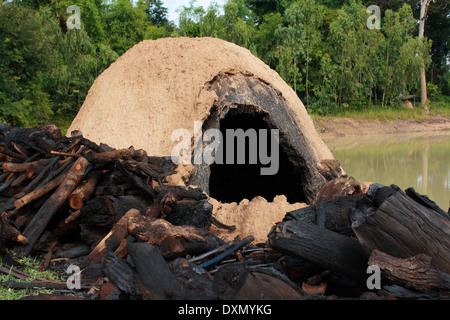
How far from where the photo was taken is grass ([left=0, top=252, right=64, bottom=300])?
117 inches

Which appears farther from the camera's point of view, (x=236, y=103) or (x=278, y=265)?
(x=236, y=103)

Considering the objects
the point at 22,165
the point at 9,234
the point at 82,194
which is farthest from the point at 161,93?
the point at 9,234

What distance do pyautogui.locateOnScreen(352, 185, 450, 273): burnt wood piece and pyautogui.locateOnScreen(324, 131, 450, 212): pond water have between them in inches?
187

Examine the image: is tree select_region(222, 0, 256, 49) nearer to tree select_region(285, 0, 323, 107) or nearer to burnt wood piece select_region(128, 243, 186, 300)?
tree select_region(285, 0, 323, 107)

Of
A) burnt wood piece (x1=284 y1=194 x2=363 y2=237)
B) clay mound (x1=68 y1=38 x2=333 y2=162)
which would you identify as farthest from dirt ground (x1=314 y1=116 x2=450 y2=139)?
burnt wood piece (x1=284 y1=194 x2=363 y2=237)

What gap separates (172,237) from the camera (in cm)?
312

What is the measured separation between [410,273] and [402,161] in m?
12.6

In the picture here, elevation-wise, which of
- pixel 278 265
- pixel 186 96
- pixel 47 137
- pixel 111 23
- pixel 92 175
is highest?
pixel 111 23

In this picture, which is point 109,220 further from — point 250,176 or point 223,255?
point 250,176

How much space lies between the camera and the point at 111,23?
26484mm

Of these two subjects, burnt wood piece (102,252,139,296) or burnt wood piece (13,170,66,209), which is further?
burnt wood piece (13,170,66,209)

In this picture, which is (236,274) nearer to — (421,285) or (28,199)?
(421,285)

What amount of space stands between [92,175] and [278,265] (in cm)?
212
